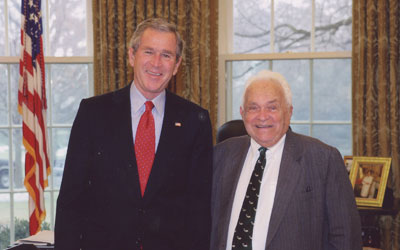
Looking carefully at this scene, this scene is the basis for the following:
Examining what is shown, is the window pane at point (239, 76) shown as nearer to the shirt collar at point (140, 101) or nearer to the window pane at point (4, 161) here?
the window pane at point (4, 161)

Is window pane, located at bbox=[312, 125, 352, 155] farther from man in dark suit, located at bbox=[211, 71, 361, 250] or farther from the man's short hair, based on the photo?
the man's short hair

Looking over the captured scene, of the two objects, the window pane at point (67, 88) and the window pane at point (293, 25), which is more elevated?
the window pane at point (293, 25)

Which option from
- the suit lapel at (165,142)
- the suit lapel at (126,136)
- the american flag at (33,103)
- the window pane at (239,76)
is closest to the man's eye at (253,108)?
the suit lapel at (165,142)

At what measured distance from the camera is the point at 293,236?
177 cm

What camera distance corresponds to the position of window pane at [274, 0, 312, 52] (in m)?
4.04

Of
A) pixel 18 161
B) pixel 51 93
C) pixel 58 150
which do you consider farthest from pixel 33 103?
pixel 18 161

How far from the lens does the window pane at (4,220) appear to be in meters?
4.25

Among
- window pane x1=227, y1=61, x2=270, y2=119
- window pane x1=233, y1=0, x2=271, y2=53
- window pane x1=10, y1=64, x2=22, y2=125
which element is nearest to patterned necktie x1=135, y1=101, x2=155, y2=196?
window pane x1=227, y1=61, x2=270, y2=119

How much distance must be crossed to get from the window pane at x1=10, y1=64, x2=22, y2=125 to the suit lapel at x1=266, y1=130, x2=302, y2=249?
306cm

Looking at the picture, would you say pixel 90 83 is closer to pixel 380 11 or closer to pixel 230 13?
pixel 230 13

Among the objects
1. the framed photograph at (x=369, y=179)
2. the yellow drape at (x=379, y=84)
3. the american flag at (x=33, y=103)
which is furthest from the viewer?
the american flag at (x=33, y=103)

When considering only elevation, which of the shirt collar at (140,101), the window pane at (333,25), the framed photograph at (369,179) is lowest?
the framed photograph at (369,179)

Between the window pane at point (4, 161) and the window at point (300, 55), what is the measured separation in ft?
6.52

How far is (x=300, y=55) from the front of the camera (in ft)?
13.0
